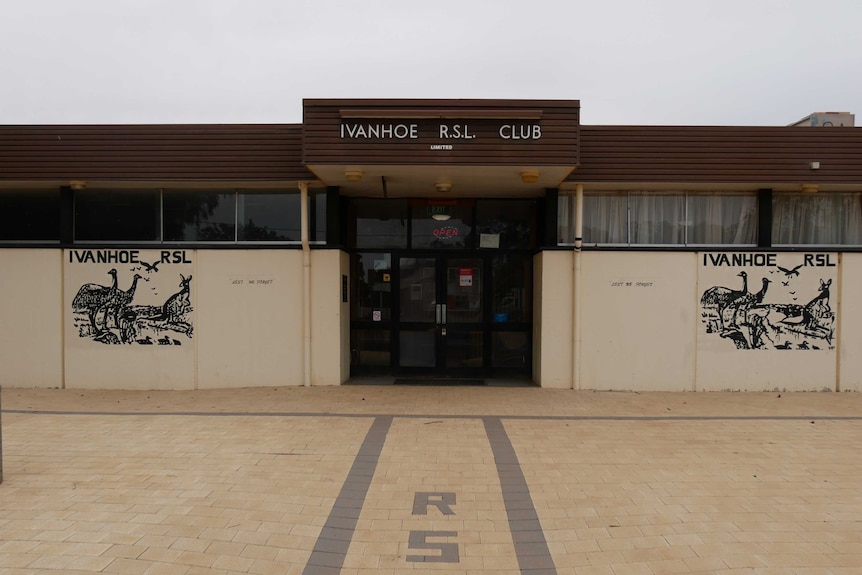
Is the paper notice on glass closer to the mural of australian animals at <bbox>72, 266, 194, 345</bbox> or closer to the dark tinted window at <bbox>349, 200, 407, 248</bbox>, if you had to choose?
the dark tinted window at <bbox>349, 200, 407, 248</bbox>

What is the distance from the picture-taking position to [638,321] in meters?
8.70

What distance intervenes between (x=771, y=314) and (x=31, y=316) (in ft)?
38.3

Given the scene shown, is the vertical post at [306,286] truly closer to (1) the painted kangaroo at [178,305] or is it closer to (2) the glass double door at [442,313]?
(2) the glass double door at [442,313]

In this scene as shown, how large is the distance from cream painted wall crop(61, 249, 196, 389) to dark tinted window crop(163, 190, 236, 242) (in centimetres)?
61

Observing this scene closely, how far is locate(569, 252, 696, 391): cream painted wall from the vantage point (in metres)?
8.70

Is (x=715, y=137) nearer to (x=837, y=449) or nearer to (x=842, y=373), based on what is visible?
(x=842, y=373)

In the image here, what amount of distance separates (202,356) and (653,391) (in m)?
7.13

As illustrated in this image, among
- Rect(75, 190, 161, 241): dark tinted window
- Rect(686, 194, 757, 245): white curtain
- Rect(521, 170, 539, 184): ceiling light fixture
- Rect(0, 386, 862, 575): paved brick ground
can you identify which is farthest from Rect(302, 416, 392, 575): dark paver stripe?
Rect(686, 194, 757, 245): white curtain

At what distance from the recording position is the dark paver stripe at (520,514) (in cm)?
356

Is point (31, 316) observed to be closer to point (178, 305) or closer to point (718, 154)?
point (178, 305)

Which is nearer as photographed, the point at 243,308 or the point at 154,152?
the point at 154,152

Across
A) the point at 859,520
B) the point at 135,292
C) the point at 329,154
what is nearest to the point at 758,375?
the point at 859,520

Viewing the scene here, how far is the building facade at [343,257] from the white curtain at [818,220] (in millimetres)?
23

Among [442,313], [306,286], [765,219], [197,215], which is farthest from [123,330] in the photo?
[765,219]
